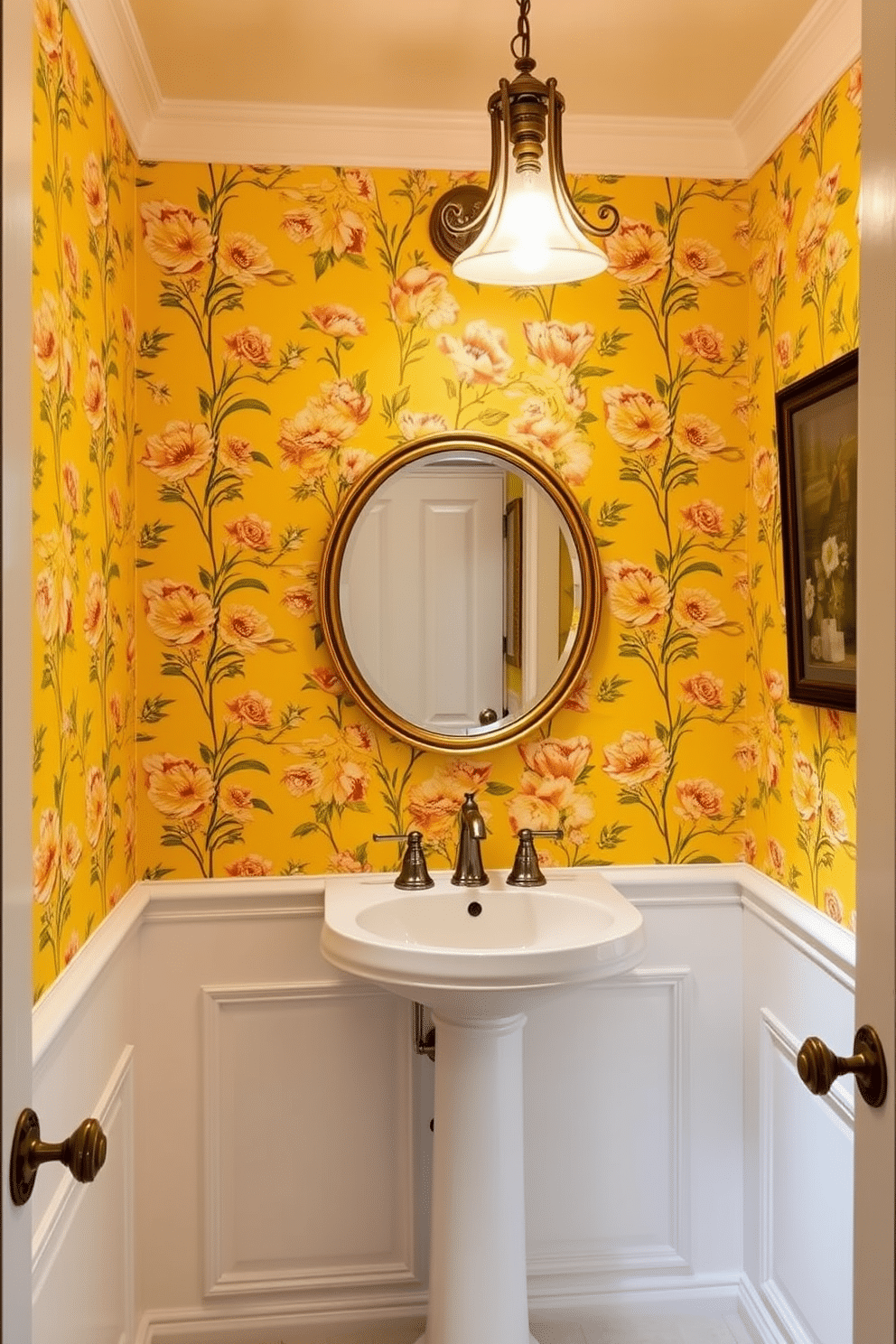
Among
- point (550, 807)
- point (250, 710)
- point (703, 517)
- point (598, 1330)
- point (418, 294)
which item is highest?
point (418, 294)

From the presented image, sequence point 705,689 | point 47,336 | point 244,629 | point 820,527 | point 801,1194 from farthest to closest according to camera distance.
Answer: point 705,689
point 244,629
point 801,1194
point 820,527
point 47,336

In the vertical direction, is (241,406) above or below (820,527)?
above

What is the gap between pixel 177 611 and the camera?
2.27 m

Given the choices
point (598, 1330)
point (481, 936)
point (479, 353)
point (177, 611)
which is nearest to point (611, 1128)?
point (598, 1330)

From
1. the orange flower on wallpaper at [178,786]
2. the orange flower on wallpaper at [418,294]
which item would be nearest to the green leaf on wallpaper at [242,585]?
the orange flower on wallpaper at [178,786]

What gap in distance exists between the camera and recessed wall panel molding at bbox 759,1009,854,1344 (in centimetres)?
188

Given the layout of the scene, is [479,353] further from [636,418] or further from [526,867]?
[526,867]

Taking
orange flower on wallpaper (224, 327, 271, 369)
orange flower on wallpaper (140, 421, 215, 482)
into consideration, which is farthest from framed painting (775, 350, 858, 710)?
orange flower on wallpaper (140, 421, 215, 482)

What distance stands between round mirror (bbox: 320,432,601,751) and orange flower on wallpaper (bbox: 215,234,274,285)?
0.46m

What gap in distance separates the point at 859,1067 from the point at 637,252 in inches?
73.2

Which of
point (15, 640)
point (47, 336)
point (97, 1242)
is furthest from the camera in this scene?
point (97, 1242)

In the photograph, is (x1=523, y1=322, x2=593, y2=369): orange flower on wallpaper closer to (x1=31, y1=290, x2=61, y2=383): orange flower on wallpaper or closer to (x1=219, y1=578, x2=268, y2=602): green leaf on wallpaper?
(x1=219, y1=578, x2=268, y2=602): green leaf on wallpaper

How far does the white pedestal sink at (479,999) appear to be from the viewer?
180cm

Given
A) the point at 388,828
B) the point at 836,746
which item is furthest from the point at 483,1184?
the point at 836,746
